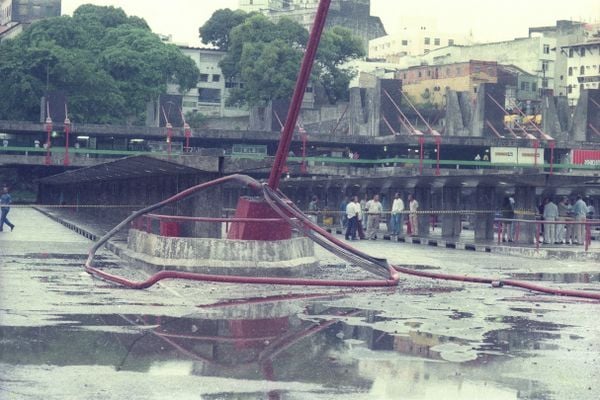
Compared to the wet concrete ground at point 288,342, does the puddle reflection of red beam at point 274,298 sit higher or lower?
lower

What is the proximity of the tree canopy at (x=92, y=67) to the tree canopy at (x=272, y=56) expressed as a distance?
7020 mm

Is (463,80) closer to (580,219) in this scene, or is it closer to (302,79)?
(580,219)

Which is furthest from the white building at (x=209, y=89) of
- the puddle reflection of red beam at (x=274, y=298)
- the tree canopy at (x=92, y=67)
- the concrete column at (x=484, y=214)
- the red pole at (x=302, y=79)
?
the puddle reflection of red beam at (x=274, y=298)

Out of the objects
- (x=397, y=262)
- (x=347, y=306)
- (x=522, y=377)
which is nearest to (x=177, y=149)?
(x=397, y=262)

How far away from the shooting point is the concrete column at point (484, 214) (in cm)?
4134

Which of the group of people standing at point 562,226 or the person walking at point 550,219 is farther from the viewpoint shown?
the group of people standing at point 562,226

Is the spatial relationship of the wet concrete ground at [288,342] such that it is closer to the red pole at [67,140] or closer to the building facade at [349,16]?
the red pole at [67,140]

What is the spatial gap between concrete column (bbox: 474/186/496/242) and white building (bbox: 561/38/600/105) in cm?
12013

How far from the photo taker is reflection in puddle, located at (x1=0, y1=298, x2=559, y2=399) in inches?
448

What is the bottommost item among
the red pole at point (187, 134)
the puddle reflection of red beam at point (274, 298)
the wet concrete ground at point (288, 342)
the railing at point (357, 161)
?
the puddle reflection of red beam at point (274, 298)

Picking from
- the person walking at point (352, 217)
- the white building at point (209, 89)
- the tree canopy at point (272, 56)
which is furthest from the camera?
the white building at point (209, 89)

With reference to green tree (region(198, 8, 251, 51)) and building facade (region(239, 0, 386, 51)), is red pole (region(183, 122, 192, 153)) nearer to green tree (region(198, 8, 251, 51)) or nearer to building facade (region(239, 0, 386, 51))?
green tree (region(198, 8, 251, 51))

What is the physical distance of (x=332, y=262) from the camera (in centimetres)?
2739

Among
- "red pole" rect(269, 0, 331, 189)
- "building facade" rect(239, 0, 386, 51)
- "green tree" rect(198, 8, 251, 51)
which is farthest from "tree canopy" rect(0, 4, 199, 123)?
"red pole" rect(269, 0, 331, 189)
